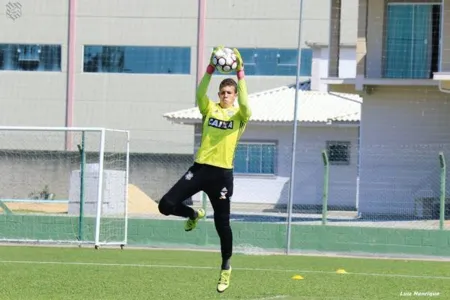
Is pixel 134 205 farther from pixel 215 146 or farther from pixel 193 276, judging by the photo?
pixel 215 146

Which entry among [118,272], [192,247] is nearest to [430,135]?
[192,247]

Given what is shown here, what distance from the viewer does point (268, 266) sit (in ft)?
61.9

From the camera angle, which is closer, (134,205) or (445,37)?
(445,37)

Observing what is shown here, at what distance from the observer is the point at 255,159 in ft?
→ 93.6

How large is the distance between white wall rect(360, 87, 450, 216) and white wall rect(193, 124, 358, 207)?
99 centimetres

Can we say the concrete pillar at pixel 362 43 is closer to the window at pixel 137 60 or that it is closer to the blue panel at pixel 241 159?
the blue panel at pixel 241 159

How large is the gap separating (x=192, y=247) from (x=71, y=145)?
75.9 feet

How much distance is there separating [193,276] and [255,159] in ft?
40.3

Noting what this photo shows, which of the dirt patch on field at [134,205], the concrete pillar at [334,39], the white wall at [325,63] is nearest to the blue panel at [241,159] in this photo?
the dirt patch on field at [134,205]

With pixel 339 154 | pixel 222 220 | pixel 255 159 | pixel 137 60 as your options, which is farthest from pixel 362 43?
pixel 222 220

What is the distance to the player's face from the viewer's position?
39.8ft

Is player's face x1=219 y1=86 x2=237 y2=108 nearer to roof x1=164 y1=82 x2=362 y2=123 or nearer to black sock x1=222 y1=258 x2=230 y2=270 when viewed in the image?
black sock x1=222 y1=258 x2=230 y2=270

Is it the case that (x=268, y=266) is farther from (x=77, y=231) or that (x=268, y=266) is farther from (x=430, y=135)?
(x=430, y=135)

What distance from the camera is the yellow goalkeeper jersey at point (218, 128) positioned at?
1217 cm
